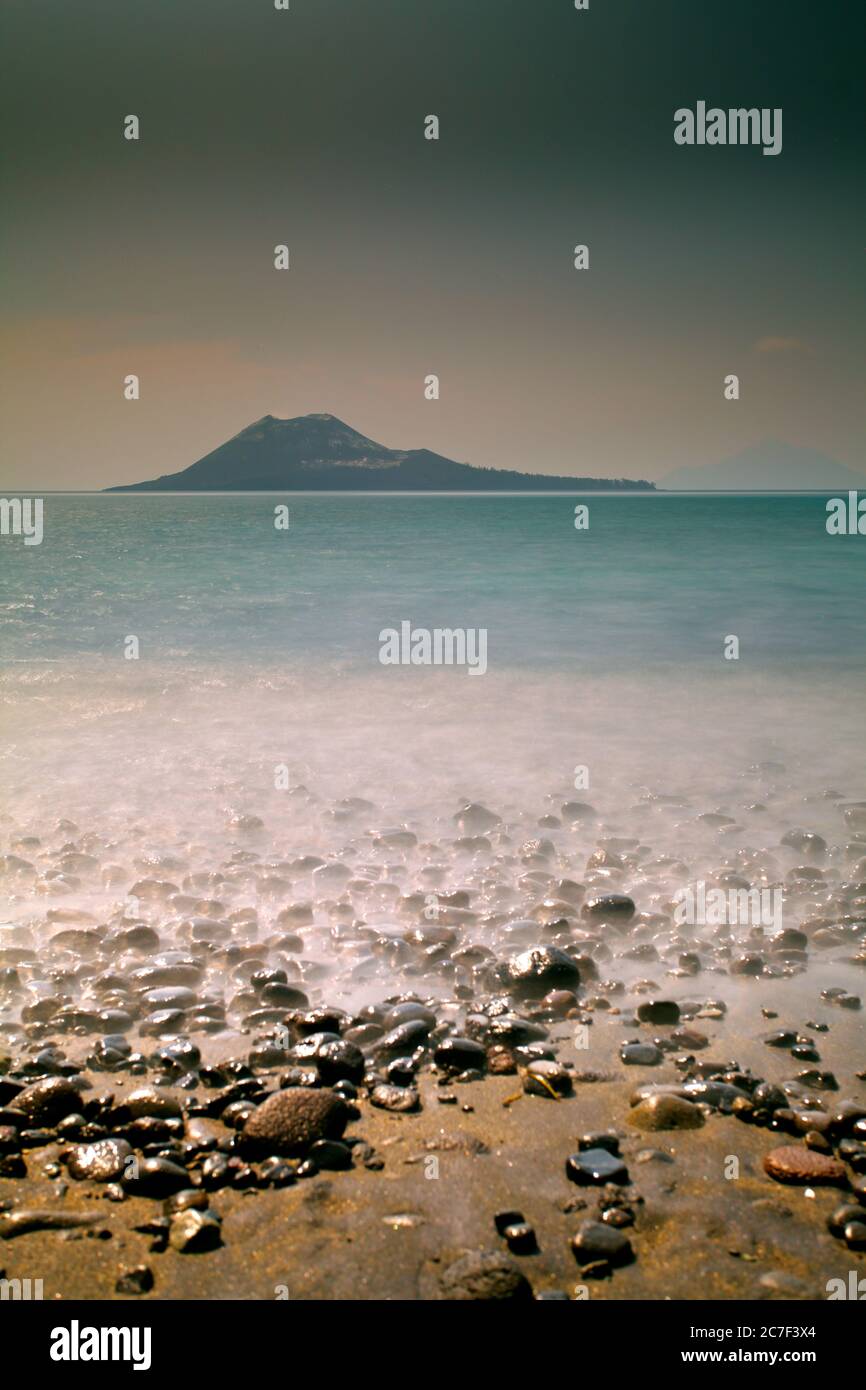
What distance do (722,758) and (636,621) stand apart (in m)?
10.4

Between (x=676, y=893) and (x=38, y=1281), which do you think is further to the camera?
(x=676, y=893)

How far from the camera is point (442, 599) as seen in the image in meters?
23.9

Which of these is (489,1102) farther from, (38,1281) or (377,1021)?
(38,1281)

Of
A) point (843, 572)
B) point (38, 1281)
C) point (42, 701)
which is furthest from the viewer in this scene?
point (843, 572)

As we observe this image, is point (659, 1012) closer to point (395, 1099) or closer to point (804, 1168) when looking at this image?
point (804, 1168)

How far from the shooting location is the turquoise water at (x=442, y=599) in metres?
16.2

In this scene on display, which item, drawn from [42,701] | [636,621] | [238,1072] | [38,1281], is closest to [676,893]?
[238,1072]

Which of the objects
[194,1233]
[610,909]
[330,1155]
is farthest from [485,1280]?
[610,909]

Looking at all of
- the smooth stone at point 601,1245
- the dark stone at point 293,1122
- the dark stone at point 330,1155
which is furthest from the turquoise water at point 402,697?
the smooth stone at point 601,1245

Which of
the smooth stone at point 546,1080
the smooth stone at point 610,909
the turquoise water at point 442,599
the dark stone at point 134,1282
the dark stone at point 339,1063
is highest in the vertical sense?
the turquoise water at point 442,599

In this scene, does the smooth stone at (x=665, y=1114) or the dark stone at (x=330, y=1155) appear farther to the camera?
the smooth stone at (x=665, y=1114)

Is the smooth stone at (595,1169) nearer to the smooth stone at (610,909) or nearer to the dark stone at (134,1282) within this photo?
the dark stone at (134,1282)

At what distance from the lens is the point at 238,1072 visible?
166 inches

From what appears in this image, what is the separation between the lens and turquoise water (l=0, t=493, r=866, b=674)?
640 inches
